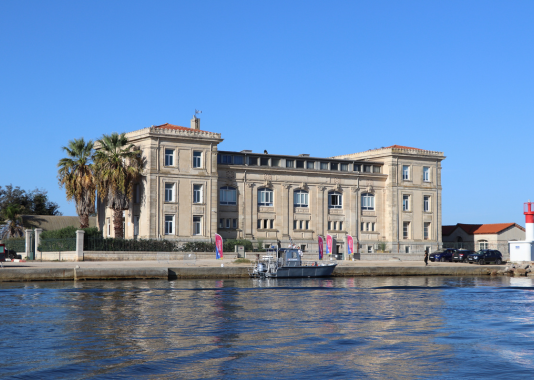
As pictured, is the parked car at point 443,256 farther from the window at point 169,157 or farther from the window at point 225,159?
the window at point 169,157

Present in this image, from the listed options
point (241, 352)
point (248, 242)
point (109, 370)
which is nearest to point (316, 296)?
point (241, 352)

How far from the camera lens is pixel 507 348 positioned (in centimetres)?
1922

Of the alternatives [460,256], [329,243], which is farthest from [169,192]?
[460,256]

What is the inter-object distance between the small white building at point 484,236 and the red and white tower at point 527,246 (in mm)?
13738

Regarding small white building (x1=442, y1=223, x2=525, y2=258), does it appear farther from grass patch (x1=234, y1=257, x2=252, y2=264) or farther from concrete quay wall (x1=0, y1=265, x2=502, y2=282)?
grass patch (x1=234, y1=257, x2=252, y2=264)

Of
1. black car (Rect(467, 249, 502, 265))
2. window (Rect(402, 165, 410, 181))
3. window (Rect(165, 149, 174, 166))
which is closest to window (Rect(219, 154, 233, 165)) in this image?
window (Rect(165, 149, 174, 166))

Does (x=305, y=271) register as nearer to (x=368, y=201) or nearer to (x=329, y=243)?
(x=329, y=243)

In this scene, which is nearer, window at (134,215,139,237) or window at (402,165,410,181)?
window at (134,215,139,237)

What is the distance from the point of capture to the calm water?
53.3 feet

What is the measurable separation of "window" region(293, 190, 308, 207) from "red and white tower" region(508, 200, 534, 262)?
62.5ft

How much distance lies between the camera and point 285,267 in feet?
147

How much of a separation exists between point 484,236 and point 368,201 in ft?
47.1

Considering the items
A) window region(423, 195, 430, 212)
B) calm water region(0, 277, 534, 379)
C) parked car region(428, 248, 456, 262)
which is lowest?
calm water region(0, 277, 534, 379)

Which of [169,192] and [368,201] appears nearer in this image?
[169,192]
